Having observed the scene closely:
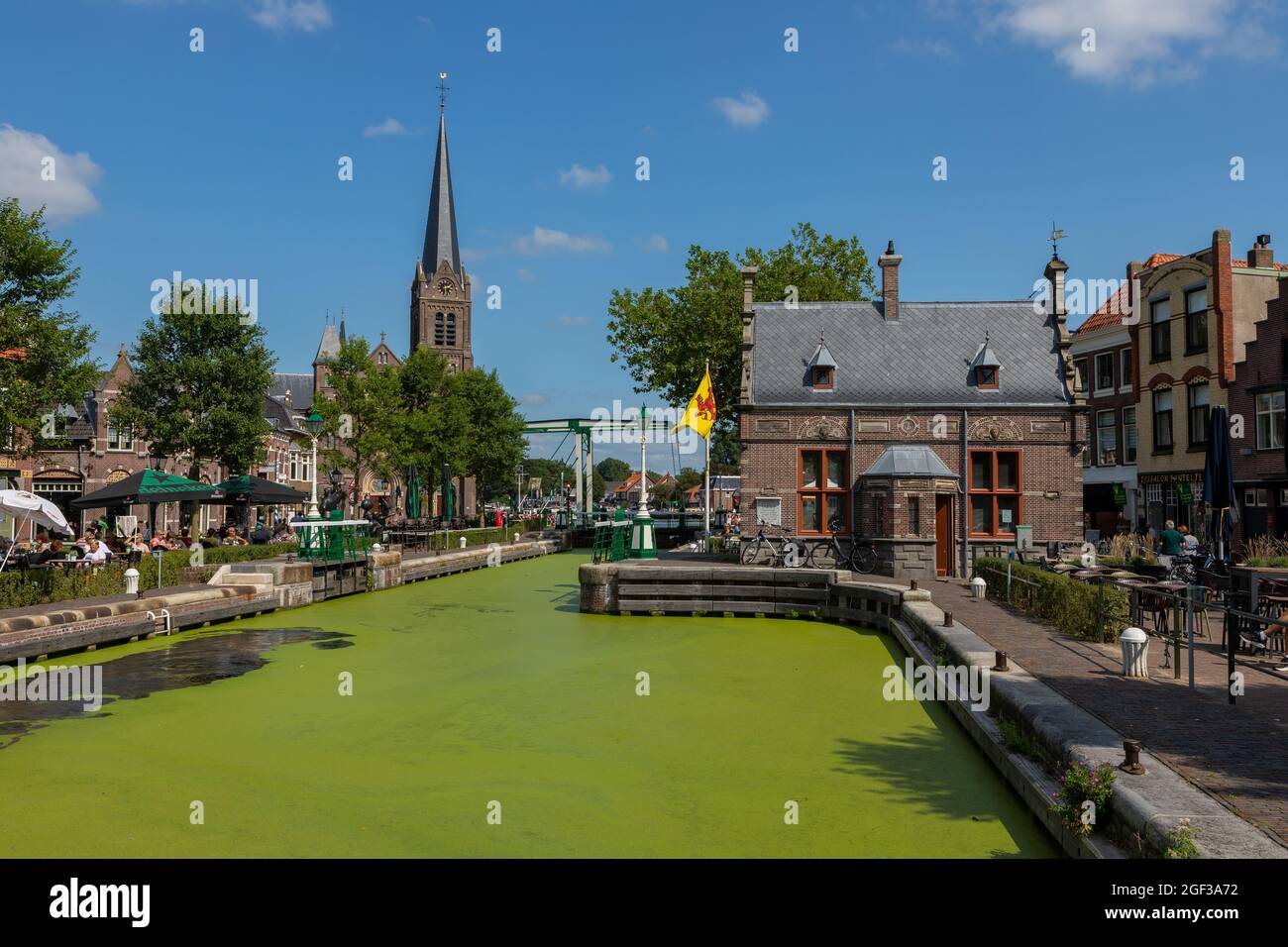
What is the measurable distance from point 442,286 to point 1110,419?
66.8 meters

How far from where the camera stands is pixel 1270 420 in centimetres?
2578

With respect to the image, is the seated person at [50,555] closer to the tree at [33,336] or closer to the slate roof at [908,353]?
the tree at [33,336]

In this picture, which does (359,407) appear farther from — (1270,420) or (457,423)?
(1270,420)

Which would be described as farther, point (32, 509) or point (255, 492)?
point (255, 492)

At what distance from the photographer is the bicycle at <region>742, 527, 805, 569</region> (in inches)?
892

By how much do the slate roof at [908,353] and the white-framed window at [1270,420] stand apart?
6.47 meters

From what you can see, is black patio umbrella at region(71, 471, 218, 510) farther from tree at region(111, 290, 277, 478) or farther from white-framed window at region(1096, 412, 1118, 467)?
white-framed window at region(1096, 412, 1118, 467)

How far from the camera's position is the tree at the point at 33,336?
830 inches

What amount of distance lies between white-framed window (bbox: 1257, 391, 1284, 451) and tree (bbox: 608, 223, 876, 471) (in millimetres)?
17023

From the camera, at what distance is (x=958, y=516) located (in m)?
23.8

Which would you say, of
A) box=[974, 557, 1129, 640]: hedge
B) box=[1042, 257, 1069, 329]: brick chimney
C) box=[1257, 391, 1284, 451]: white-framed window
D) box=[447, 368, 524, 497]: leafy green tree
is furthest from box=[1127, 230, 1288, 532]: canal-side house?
box=[447, 368, 524, 497]: leafy green tree

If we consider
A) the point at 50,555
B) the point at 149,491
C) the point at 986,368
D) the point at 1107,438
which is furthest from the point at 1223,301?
the point at 50,555

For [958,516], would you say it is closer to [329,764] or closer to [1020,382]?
[1020,382]
